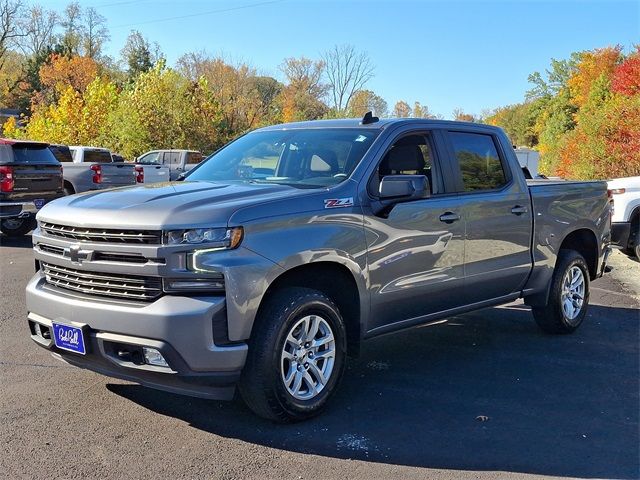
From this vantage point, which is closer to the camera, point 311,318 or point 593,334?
point 311,318

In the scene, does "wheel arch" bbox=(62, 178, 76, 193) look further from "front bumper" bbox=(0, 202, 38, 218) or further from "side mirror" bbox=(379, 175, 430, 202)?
"side mirror" bbox=(379, 175, 430, 202)

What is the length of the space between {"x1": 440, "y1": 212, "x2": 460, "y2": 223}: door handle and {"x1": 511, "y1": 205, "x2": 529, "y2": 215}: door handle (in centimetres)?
87

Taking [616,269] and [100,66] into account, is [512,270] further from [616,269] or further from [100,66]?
[100,66]

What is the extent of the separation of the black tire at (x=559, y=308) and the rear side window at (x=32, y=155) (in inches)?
379

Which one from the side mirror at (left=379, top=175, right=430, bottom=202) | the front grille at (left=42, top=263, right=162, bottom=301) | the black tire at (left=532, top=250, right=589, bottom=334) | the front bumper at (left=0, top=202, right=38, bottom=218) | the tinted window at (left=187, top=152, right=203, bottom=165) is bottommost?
the black tire at (left=532, top=250, right=589, bottom=334)

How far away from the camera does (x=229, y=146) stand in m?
5.71

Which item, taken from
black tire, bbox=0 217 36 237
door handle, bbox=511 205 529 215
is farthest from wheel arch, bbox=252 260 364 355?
black tire, bbox=0 217 36 237

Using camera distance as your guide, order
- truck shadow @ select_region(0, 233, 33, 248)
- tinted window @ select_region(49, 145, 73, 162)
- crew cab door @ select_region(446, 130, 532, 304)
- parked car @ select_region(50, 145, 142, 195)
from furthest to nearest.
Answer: tinted window @ select_region(49, 145, 73, 162)
parked car @ select_region(50, 145, 142, 195)
truck shadow @ select_region(0, 233, 33, 248)
crew cab door @ select_region(446, 130, 532, 304)

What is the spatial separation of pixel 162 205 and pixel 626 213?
8493mm

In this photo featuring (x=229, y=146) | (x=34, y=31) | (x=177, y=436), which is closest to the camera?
(x=177, y=436)

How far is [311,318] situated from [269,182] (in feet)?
3.79

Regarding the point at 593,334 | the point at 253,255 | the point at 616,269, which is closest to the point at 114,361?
the point at 253,255

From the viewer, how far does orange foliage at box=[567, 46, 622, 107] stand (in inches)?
2175

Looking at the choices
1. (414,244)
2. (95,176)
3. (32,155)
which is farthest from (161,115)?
(414,244)
